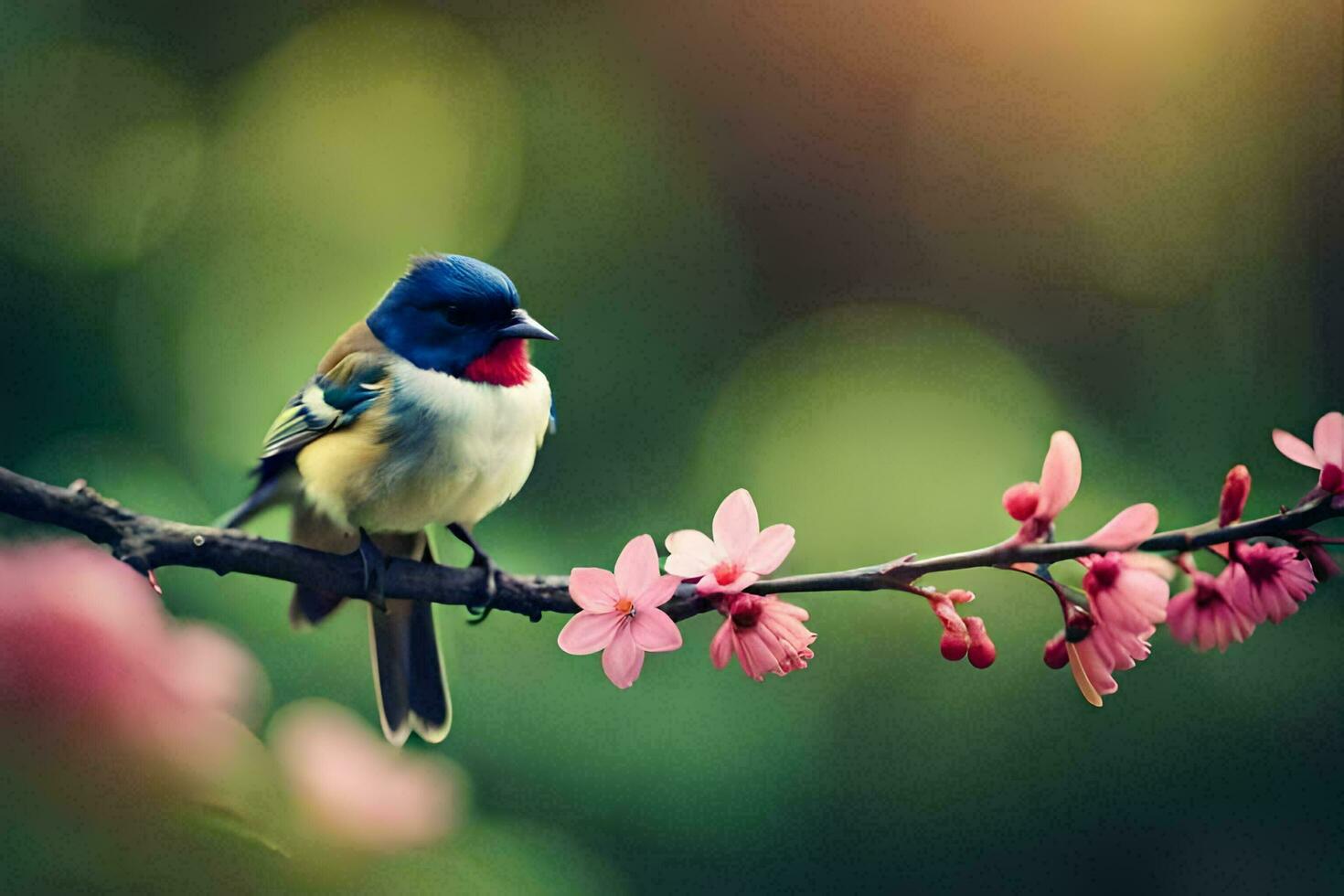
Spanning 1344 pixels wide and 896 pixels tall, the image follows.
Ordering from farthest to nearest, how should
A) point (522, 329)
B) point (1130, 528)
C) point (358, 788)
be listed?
point (358, 788)
point (522, 329)
point (1130, 528)

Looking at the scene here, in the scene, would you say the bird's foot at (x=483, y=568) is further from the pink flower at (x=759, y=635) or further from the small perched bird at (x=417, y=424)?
the pink flower at (x=759, y=635)

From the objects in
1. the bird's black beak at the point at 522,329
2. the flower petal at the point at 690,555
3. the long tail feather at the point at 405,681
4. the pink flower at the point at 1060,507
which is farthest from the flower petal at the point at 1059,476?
the long tail feather at the point at 405,681

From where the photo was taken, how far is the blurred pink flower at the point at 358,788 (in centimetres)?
71

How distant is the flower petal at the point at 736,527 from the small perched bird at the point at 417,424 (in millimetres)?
144

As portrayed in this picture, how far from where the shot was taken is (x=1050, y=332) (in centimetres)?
113

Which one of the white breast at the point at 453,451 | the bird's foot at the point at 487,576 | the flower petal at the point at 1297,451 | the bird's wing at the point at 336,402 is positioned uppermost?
the bird's wing at the point at 336,402

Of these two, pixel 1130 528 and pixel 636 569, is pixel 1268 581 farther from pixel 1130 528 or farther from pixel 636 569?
pixel 636 569

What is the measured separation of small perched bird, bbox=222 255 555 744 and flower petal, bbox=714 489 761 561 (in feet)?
0.47

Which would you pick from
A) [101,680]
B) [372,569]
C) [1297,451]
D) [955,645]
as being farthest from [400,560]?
[1297,451]

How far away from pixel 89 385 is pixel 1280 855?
0.98 meters

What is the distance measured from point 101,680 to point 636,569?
31 centimetres

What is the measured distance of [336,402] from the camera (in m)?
0.58

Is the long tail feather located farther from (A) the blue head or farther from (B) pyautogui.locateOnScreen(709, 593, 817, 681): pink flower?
(B) pyautogui.locateOnScreen(709, 593, 817, 681): pink flower

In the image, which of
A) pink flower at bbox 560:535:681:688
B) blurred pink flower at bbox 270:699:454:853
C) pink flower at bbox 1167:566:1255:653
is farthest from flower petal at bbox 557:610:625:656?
blurred pink flower at bbox 270:699:454:853
